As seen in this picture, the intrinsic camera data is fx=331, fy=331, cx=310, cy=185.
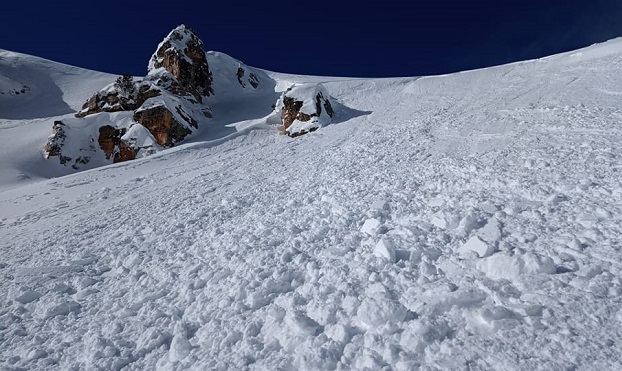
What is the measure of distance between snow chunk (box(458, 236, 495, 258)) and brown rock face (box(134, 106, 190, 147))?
2404cm

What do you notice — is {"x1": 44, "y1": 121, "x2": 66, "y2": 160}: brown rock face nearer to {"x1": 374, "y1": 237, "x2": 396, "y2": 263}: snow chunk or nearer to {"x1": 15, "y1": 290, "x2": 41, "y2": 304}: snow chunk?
{"x1": 15, "y1": 290, "x2": 41, "y2": 304}: snow chunk

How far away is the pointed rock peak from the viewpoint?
37312mm

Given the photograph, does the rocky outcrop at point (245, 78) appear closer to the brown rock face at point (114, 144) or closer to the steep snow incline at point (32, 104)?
the steep snow incline at point (32, 104)

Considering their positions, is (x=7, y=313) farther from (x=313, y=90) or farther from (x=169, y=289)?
(x=313, y=90)

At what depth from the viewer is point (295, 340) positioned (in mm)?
3895

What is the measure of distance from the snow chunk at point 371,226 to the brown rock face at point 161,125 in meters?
22.2

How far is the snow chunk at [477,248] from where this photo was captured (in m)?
4.67

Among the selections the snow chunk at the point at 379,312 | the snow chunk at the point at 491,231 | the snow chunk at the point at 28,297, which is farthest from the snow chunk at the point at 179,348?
the snow chunk at the point at 491,231

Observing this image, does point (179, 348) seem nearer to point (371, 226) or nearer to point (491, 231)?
point (371, 226)

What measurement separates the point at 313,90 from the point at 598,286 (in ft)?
74.8

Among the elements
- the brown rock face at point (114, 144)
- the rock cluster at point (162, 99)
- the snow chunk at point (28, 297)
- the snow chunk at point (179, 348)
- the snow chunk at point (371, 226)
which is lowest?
the snow chunk at point (179, 348)

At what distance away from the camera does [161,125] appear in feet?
83.8

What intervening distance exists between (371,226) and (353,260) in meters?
1.09

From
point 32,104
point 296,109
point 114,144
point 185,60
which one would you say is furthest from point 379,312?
point 32,104
